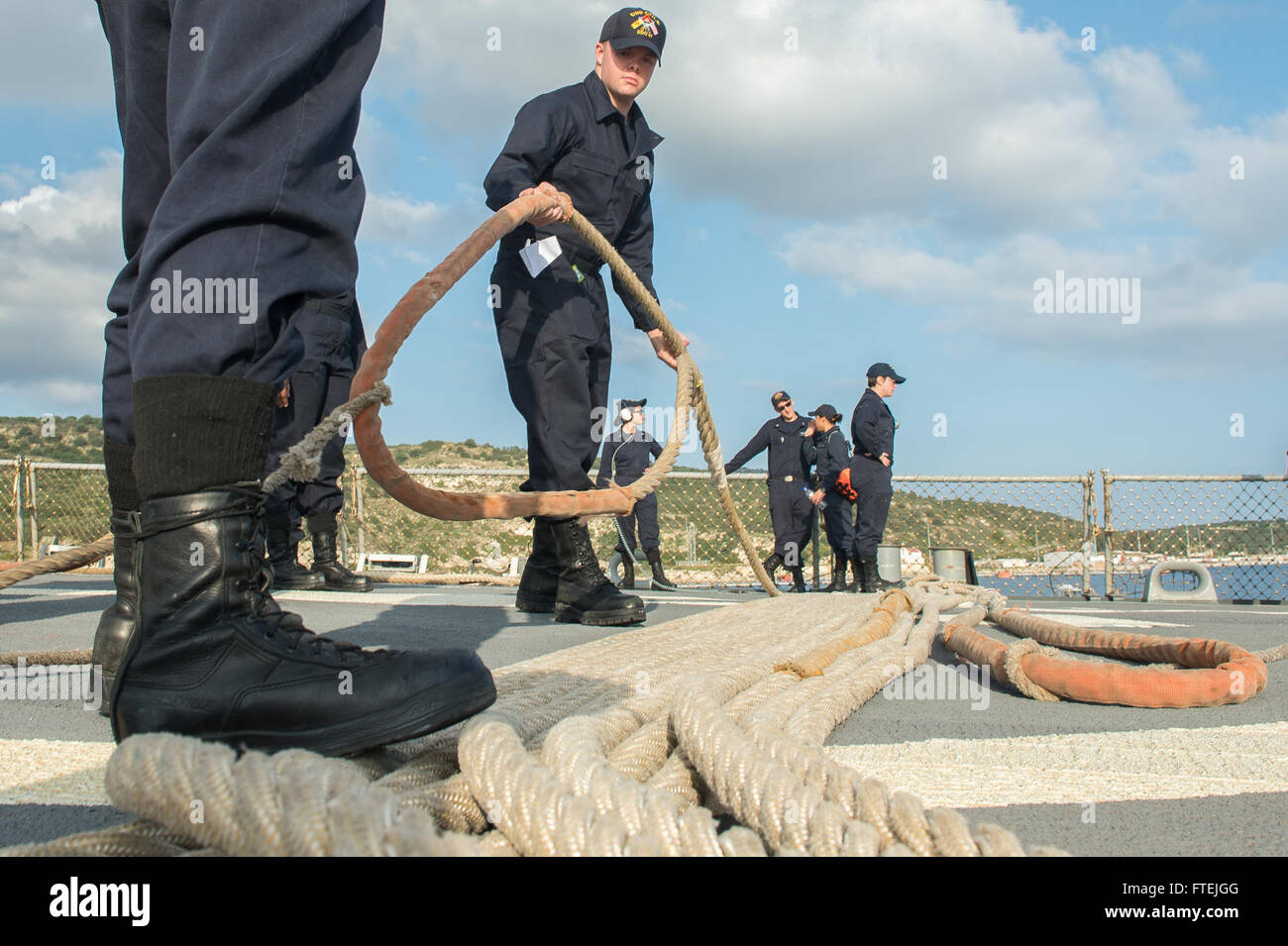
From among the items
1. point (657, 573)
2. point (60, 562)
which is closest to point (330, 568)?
point (60, 562)

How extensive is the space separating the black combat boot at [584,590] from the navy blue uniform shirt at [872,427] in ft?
16.7

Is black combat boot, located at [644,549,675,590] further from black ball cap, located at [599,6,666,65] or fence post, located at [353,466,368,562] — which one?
Answer: black ball cap, located at [599,6,666,65]

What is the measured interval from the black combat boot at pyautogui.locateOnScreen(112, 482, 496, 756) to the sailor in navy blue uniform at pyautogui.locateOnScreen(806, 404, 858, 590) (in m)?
7.22

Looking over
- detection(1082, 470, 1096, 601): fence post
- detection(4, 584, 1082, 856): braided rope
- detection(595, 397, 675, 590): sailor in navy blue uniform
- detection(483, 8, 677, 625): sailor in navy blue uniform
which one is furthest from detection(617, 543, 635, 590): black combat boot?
detection(4, 584, 1082, 856): braided rope

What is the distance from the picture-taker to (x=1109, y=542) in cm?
796

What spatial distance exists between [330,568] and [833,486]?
4.51 m

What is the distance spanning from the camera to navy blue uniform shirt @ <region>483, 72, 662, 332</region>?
3.37m

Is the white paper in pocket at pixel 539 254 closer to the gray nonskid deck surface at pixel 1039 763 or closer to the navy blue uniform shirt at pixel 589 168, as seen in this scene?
the navy blue uniform shirt at pixel 589 168

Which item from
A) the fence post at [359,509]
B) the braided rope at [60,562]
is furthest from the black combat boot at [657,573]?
the braided rope at [60,562]

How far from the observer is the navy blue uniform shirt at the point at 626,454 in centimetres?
908

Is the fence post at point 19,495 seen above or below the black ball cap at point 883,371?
below

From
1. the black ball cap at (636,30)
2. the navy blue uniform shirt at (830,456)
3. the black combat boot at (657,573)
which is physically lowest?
the black combat boot at (657,573)

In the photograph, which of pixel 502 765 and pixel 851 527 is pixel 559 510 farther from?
pixel 851 527

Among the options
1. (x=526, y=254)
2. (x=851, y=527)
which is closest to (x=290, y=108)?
(x=526, y=254)
